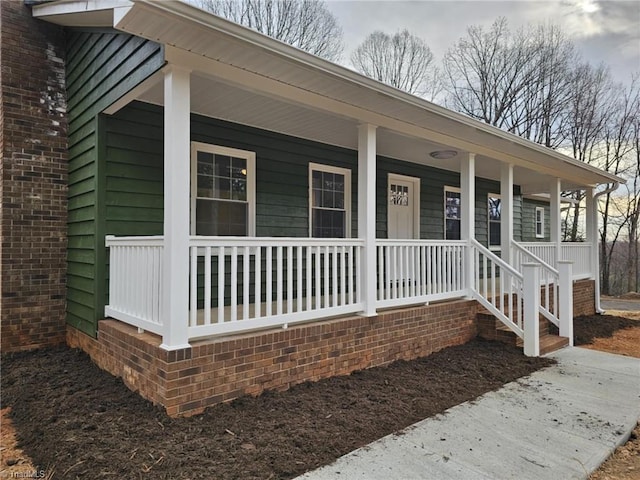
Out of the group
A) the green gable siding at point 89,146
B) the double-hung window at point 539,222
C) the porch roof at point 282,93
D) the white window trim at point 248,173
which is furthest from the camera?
the double-hung window at point 539,222

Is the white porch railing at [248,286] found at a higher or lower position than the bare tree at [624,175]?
lower

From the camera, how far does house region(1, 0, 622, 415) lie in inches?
130

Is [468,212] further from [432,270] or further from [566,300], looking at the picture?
[566,300]

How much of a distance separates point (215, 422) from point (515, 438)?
2.35 meters

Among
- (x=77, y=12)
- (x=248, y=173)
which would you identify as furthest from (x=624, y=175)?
(x=77, y=12)

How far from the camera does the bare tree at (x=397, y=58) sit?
19250 millimetres

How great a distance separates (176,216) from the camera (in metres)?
3.27

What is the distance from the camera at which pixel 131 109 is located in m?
4.69

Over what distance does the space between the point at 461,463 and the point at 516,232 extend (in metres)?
10.5

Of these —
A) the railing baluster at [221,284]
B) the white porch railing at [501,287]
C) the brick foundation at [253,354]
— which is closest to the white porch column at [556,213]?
the white porch railing at [501,287]

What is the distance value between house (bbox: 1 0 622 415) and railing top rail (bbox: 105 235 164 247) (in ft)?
0.07

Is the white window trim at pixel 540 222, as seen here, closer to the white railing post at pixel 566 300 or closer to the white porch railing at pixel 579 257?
the white porch railing at pixel 579 257

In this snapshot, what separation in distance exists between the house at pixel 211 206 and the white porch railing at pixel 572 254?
4.52 ft

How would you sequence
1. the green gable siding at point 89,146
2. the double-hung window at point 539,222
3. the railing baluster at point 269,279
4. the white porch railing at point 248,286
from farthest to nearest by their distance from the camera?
the double-hung window at point 539,222
the green gable siding at point 89,146
the railing baluster at point 269,279
the white porch railing at point 248,286
